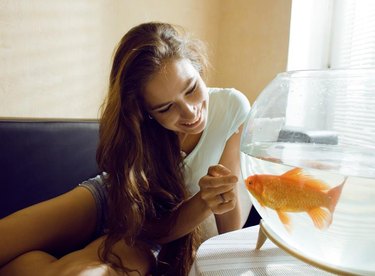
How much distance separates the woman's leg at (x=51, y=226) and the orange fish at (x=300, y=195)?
1.90 ft

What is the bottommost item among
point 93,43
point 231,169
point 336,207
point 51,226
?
point 51,226

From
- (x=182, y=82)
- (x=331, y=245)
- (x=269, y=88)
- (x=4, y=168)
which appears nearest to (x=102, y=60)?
(x=4, y=168)

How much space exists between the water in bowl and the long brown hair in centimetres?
36

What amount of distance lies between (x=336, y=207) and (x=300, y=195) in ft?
0.14

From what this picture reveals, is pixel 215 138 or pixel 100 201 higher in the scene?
pixel 215 138

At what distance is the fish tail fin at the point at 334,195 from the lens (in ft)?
1.32

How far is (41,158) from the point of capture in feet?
3.59

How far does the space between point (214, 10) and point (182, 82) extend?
1.25m

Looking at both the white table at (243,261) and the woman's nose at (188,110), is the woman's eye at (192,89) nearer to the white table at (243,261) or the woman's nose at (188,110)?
the woman's nose at (188,110)

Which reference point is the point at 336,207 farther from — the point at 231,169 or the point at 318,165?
the point at 231,169

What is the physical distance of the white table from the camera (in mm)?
494

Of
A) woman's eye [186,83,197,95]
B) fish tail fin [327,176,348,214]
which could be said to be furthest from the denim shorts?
fish tail fin [327,176,348,214]

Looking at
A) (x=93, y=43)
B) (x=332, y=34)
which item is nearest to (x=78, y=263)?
(x=93, y=43)

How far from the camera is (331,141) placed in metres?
0.51
